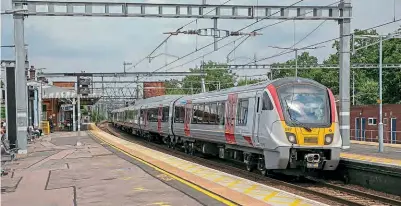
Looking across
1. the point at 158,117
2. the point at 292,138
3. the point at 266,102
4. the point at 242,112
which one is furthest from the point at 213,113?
the point at 158,117

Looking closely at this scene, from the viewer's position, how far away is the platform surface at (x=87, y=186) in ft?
37.1

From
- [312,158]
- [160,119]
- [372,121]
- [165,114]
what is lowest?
[372,121]

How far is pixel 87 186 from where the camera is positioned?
45.0ft

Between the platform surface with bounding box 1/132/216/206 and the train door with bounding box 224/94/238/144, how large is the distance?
3.51 meters

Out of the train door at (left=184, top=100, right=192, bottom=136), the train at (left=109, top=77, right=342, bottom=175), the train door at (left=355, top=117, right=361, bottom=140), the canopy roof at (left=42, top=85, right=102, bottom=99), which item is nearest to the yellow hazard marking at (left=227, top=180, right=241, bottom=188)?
the train at (left=109, top=77, right=342, bottom=175)

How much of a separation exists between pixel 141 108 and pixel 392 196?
1254 inches

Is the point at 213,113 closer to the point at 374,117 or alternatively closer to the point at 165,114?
the point at 165,114

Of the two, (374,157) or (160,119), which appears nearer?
(374,157)

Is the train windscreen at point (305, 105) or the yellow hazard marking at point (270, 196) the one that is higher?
the train windscreen at point (305, 105)

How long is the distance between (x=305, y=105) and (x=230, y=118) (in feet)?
13.6

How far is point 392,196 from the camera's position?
13.2m

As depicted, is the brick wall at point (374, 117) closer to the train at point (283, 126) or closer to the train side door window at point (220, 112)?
the train side door window at point (220, 112)

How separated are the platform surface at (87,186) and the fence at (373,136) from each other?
85.4 feet

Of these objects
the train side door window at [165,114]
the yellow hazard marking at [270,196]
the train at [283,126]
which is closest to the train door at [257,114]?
the train at [283,126]
